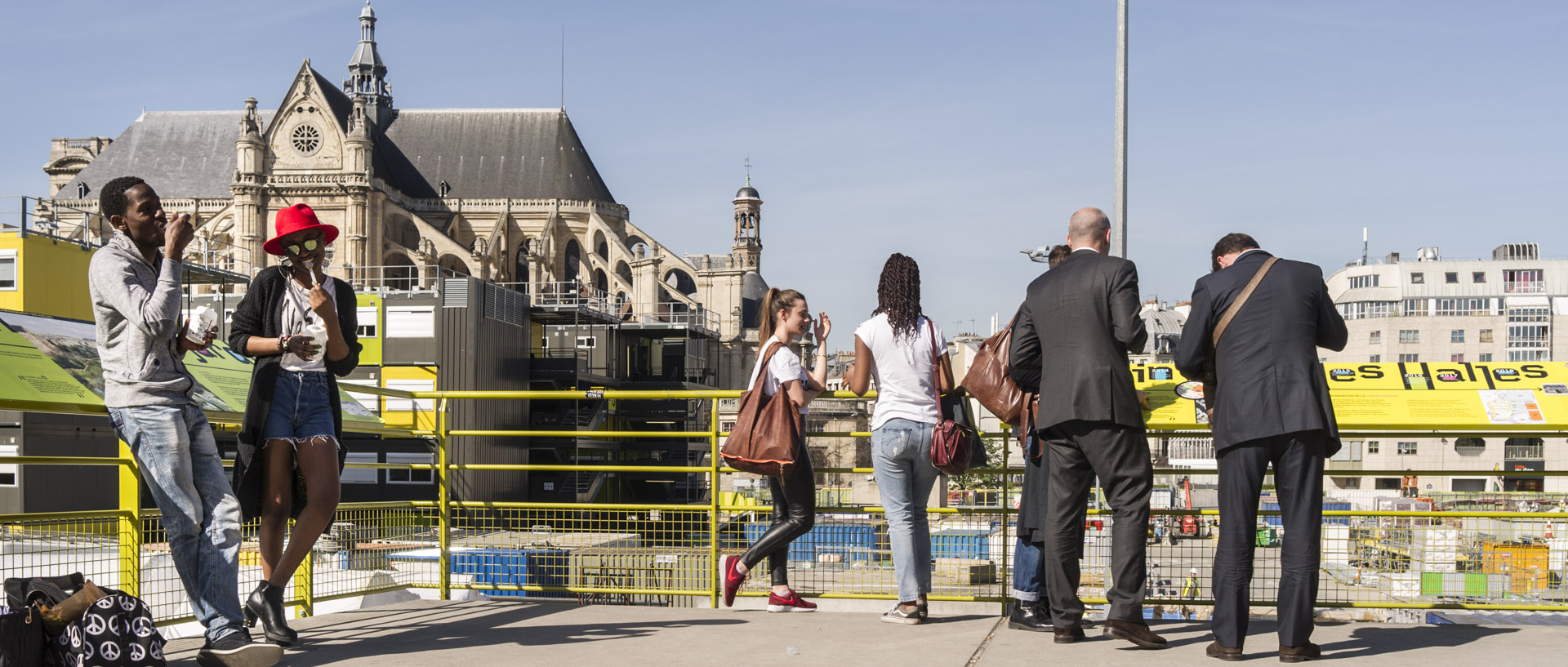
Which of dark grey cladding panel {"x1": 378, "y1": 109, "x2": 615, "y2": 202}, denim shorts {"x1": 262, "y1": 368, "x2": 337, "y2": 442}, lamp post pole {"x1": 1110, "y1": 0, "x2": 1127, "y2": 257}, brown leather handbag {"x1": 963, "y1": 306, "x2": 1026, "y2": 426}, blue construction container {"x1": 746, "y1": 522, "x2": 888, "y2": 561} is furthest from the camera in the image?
dark grey cladding panel {"x1": 378, "y1": 109, "x2": 615, "y2": 202}

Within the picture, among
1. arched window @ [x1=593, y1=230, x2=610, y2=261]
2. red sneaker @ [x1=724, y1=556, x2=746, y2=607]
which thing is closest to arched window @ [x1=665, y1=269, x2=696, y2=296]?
arched window @ [x1=593, y1=230, x2=610, y2=261]

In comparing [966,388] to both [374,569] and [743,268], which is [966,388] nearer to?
[374,569]

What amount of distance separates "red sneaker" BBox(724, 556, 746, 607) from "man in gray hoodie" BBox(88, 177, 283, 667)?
218cm

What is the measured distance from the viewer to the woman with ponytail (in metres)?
5.70

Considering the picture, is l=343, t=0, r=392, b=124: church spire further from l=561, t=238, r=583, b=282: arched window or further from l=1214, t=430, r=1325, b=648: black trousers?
l=1214, t=430, r=1325, b=648: black trousers

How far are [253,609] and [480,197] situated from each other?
69.5 m

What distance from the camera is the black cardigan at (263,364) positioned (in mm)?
4746

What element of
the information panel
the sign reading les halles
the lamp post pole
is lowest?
the sign reading les halles

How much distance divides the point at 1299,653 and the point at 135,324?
4129 mm

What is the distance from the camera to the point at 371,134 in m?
71.2

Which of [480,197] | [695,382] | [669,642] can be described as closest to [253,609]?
[669,642]

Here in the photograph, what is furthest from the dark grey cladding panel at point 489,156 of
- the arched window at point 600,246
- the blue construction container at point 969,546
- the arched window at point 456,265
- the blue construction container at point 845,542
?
the blue construction container at point 845,542

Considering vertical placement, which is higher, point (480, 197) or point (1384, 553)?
point (480, 197)

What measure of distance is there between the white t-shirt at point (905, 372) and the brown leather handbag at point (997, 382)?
17 centimetres
